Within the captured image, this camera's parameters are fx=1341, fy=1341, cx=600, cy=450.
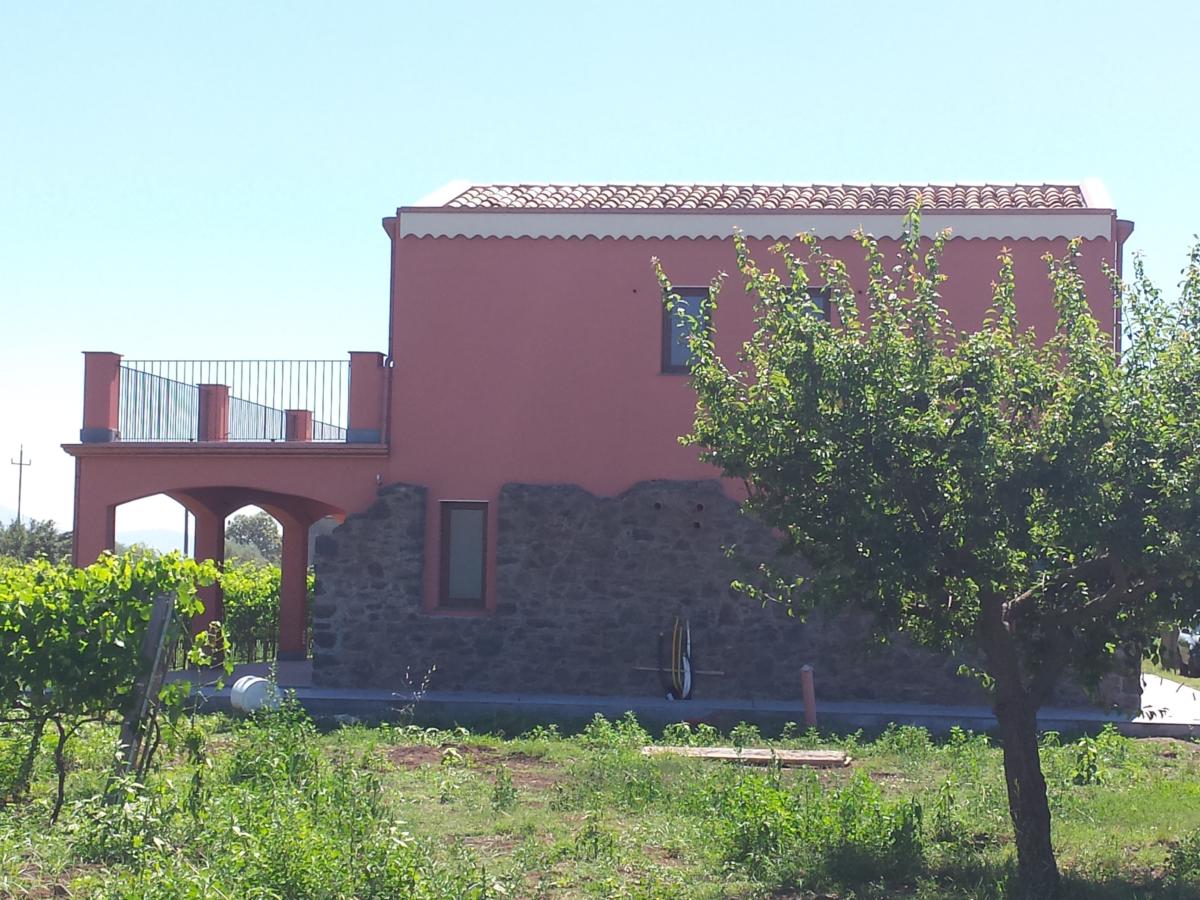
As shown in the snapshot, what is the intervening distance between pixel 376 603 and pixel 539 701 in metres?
2.45

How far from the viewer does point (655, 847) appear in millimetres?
8391

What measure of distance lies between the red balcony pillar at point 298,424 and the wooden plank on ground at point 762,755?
36.7ft

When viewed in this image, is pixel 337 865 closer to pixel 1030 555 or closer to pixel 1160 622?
pixel 1030 555

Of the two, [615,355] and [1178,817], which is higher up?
[615,355]

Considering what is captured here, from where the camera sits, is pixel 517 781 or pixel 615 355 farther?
pixel 615 355

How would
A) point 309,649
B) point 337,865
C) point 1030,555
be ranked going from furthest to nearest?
1. point 309,649
2. point 1030,555
3. point 337,865

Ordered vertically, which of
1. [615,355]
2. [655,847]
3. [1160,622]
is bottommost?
[655,847]

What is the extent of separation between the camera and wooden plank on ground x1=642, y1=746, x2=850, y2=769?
1152cm

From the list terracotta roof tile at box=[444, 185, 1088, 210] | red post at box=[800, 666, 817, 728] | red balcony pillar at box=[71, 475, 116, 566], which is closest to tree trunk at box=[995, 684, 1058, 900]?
red post at box=[800, 666, 817, 728]

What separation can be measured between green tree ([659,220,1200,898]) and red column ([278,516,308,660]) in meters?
14.3

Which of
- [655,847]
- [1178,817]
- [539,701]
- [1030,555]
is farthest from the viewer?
[539,701]

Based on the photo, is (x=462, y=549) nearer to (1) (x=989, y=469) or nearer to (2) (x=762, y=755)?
(2) (x=762, y=755)

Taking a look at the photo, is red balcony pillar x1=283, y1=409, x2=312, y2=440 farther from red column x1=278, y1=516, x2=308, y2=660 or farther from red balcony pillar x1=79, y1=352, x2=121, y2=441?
red balcony pillar x1=79, y1=352, x2=121, y2=441

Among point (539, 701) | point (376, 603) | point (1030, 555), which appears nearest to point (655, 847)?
point (1030, 555)
